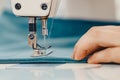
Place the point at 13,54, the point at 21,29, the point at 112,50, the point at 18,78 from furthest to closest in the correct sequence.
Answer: the point at 21,29 < the point at 13,54 < the point at 112,50 < the point at 18,78

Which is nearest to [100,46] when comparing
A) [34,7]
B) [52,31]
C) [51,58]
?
[51,58]

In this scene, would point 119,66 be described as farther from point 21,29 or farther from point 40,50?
point 21,29

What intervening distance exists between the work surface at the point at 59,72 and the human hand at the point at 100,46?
0.14 feet

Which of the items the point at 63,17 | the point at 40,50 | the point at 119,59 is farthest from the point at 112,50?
the point at 63,17

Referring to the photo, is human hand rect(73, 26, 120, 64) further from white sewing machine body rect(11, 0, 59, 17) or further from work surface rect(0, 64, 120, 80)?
white sewing machine body rect(11, 0, 59, 17)

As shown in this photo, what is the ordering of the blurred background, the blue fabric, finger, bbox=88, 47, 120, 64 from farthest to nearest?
the blurred background, the blue fabric, finger, bbox=88, 47, 120, 64

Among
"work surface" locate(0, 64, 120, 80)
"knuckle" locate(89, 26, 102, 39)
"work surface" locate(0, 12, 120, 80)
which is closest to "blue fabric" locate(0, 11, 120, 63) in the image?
"work surface" locate(0, 12, 120, 80)

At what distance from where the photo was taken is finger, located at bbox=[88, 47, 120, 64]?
4.82ft

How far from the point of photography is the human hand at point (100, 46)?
1481 mm

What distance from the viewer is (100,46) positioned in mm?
1539

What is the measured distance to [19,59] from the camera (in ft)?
5.15

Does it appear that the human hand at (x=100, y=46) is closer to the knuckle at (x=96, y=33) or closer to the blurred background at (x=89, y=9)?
the knuckle at (x=96, y=33)

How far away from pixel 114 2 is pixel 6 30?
0.71 m

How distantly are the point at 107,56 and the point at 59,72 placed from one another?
0.77 feet
